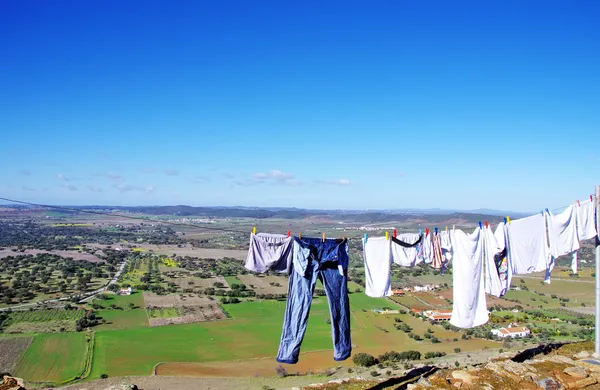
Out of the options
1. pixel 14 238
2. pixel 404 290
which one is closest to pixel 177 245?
pixel 14 238

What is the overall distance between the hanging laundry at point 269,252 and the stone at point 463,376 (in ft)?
11.8

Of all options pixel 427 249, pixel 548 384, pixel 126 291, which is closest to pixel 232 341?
pixel 126 291

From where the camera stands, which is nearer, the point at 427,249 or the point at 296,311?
the point at 296,311

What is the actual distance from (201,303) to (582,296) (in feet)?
122

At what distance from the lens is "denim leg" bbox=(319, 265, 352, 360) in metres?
8.49

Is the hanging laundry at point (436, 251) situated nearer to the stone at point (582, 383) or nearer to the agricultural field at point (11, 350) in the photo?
the stone at point (582, 383)

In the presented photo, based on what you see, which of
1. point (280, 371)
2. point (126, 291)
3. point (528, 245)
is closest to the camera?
point (528, 245)

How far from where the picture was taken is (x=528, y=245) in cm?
888

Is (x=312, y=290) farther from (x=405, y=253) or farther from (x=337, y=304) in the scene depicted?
(x=405, y=253)

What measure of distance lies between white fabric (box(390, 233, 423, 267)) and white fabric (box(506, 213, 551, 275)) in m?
2.01

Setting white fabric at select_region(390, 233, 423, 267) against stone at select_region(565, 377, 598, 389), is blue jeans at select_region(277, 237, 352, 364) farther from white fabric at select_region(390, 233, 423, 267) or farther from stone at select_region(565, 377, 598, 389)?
stone at select_region(565, 377, 598, 389)

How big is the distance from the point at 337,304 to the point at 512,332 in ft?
81.6

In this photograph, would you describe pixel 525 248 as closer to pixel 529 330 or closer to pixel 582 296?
pixel 529 330

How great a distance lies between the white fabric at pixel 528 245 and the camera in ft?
28.9
